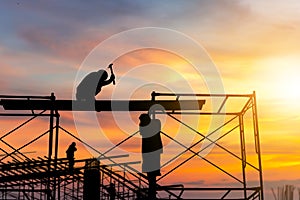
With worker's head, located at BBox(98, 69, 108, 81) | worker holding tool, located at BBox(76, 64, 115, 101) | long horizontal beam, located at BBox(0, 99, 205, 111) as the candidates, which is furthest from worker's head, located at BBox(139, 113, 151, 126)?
worker's head, located at BBox(98, 69, 108, 81)

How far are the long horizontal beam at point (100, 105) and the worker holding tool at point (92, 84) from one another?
0.96ft

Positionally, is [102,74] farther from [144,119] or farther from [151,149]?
[151,149]

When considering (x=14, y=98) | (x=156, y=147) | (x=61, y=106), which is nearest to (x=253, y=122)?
(x=156, y=147)

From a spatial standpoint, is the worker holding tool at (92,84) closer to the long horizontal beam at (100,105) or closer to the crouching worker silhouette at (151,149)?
the long horizontal beam at (100,105)

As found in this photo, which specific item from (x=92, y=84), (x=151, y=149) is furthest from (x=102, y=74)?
(x=151, y=149)

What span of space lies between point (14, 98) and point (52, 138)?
2.17m

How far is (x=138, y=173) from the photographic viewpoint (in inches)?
680

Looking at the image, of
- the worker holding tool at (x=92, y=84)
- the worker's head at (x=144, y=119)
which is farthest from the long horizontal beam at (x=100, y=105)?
the worker's head at (x=144, y=119)

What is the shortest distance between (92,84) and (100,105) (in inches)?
42.5

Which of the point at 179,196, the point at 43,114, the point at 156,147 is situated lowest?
the point at 179,196

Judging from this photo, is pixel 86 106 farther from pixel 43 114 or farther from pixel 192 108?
pixel 192 108

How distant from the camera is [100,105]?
60.7 feet

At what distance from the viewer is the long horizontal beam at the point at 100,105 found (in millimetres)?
18000

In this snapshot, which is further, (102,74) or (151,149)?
(102,74)
